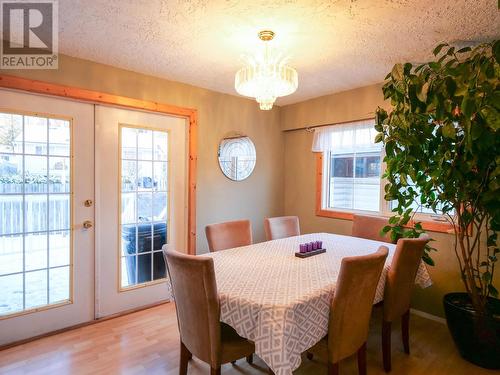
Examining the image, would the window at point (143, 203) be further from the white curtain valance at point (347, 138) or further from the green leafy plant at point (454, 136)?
the green leafy plant at point (454, 136)

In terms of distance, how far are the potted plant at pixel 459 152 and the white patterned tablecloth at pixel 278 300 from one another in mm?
708

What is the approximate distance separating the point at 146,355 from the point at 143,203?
141 cm

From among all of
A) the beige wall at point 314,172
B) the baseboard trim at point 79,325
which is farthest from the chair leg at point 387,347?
the baseboard trim at point 79,325

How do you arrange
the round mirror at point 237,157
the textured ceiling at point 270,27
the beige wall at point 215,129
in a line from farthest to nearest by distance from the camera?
1. the round mirror at point 237,157
2. the beige wall at point 215,129
3. the textured ceiling at point 270,27

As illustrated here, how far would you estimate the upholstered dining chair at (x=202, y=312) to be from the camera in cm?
151

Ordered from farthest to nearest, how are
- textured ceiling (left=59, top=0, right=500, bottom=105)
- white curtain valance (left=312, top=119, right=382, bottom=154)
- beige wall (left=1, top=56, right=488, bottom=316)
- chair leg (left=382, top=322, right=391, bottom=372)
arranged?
white curtain valance (left=312, top=119, right=382, bottom=154) → beige wall (left=1, top=56, right=488, bottom=316) → chair leg (left=382, top=322, right=391, bottom=372) → textured ceiling (left=59, top=0, right=500, bottom=105)

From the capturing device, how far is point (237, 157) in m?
3.81

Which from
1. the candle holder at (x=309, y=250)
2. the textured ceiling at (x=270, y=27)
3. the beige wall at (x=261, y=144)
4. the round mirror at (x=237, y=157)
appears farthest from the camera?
the round mirror at (x=237, y=157)

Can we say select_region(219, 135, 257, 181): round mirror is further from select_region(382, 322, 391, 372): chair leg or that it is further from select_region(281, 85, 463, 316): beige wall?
select_region(382, 322, 391, 372): chair leg

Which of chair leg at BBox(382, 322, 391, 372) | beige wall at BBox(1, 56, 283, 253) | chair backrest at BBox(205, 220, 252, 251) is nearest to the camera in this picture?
chair leg at BBox(382, 322, 391, 372)

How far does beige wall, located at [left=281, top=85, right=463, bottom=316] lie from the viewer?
9.41 feet

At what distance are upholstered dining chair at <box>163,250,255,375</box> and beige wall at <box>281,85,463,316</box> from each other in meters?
2.19

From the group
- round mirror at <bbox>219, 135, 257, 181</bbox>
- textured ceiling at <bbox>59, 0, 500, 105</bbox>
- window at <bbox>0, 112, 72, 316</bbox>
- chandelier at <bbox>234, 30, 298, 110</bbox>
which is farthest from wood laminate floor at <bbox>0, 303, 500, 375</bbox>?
textured ceiling at <bbox>59, 0, 500, 105</bbox>

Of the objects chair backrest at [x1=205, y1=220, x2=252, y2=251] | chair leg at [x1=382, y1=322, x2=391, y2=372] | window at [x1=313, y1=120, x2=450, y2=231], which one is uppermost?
window at [x1=313, y1=120, x2=450, y2=231]
